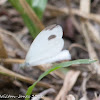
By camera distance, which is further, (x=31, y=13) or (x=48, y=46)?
(x=31, y=13)

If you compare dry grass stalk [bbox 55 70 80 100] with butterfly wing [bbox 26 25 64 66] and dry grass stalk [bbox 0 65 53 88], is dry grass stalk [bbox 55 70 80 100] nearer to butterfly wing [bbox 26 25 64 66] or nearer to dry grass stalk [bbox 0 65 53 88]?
dry grass stalk [bbox 0 65 53 88]

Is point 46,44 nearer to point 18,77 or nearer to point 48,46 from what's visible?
point 48,46

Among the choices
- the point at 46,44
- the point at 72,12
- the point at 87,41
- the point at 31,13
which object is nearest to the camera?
the point at 46,44

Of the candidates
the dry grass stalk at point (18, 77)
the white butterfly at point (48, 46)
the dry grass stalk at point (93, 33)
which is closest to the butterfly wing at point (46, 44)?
the white butterfly at point (48, 46)

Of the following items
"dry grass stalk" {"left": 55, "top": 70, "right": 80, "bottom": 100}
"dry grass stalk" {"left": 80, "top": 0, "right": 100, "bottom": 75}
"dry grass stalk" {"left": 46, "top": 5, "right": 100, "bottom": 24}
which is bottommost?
"dry grass stalk" {"left": 55, "top": 70, "right": 80, "bottom": 100}

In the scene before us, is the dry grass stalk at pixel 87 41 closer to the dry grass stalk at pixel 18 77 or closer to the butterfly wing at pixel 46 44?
the dry grass stalk at pixel 18 77

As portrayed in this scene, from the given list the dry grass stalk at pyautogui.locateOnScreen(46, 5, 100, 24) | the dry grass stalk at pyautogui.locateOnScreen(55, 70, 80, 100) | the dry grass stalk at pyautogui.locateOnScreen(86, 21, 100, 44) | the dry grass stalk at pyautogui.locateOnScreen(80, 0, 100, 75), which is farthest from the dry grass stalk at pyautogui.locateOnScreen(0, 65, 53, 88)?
the dry grass stalk at pyautogui.locateOnScreen(46, 5, 100, 24)

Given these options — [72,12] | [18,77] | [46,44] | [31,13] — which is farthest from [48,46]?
[72,12]
